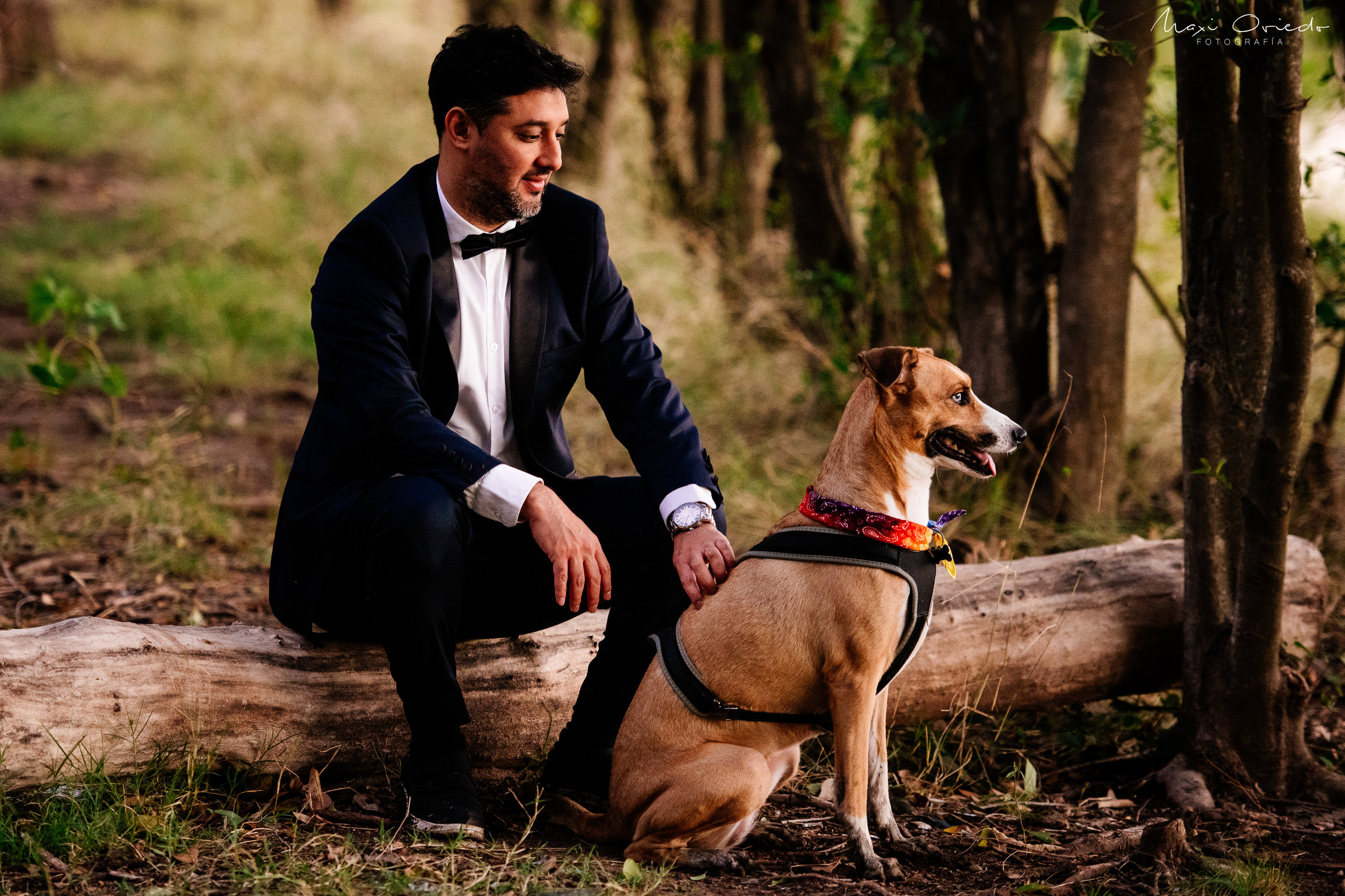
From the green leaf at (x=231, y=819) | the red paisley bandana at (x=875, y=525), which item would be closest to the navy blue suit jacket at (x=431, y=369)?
the red paisley bandana at (x=875, y=525)

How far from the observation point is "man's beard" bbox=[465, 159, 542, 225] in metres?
3.19

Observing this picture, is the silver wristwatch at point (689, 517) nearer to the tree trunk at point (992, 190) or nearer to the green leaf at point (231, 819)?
the green leaf at point (231, 819)

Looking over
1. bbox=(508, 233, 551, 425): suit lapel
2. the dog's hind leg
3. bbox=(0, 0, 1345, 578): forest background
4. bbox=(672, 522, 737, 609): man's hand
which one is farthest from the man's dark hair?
the dog's hind leg

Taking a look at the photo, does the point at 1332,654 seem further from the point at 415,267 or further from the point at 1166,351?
the point at 415,267

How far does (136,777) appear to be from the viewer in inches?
117

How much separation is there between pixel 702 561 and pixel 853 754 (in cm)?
63

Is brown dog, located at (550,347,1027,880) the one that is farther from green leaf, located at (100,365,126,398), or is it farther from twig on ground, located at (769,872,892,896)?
green leaf, located at (100,365,126,398)

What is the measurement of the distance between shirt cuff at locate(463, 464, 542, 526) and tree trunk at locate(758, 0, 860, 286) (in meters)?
4.23

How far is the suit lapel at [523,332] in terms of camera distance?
331cm

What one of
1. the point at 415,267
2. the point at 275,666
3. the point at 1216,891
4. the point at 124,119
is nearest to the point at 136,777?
the point at 275,666

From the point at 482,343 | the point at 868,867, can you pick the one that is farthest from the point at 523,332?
the point at 868,867

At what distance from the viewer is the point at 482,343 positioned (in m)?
3.30

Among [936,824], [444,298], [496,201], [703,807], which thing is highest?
[496,201]

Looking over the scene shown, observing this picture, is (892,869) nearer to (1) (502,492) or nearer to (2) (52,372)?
(1) (502,492)
